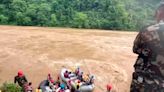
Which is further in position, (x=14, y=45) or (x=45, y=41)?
(x=45, y=41)

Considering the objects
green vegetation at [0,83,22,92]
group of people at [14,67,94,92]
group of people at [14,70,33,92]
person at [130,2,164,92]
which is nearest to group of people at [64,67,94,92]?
group of people at [14,67,94,92]

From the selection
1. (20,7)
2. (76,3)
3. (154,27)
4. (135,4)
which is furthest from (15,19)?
(154,27)

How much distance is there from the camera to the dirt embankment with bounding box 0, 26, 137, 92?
12.7 m

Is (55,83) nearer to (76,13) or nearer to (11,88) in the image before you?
(11,88)

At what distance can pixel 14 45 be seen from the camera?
54.0 feet

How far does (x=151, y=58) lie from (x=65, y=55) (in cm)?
1272

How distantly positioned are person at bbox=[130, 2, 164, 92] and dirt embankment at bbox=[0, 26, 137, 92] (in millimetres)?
9121

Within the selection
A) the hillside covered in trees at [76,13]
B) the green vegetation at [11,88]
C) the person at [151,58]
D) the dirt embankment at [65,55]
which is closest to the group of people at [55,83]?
the green vegetation at [11,88]

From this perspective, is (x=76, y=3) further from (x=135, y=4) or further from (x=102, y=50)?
(x=102, y=50)

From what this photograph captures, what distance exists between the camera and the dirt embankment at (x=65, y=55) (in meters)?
12.7

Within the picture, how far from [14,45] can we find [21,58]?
215 centimetres

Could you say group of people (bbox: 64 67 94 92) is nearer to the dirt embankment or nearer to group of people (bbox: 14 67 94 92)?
group of people (bbox: 14 67 94 92)

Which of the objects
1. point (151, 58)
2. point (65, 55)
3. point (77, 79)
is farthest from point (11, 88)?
point (151, 58)

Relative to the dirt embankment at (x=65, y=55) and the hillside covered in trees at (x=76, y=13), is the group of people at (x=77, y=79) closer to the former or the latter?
the dirt embankment at (x=65, y=55)
